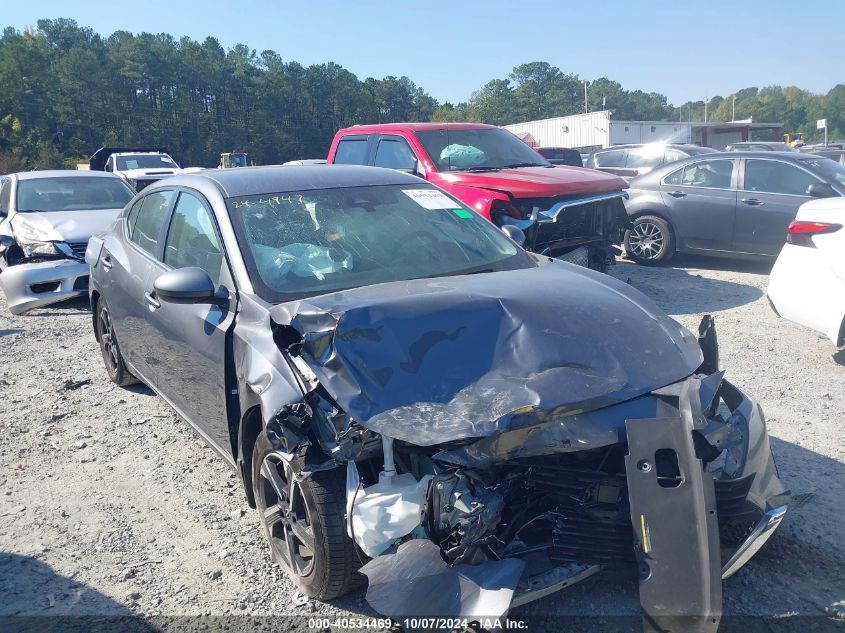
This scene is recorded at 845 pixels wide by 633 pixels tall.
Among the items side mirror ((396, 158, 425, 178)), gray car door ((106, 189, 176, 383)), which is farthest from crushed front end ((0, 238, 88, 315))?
side mirror ((396, 158, 425, 178))

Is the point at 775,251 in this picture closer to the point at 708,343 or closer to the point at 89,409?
the point at 708,343

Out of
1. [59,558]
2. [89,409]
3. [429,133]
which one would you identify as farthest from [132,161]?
[59,558]

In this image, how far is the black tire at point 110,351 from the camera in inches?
219

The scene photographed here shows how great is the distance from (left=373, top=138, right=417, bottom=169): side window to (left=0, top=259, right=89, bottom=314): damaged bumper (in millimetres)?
3740

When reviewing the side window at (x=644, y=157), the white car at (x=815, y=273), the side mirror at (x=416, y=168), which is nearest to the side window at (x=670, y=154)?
the side window at (x=644, y=157)

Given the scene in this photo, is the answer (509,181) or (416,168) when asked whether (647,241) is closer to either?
(509,181)

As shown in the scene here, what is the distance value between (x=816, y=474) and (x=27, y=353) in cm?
660

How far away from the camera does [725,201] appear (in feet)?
30.6

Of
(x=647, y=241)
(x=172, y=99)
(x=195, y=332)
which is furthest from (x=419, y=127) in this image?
(x=172, y=99)

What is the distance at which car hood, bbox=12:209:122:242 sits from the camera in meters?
8.74

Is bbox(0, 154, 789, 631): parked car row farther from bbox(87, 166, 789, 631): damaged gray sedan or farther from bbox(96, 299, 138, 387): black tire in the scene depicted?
bbox(96, 299, 138, 387): black tire

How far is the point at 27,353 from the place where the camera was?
6.86 meters

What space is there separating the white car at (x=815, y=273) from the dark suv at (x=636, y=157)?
9.32m

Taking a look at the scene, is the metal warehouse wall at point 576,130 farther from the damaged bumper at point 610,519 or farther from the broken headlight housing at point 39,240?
the damaged bumper at point 610,519
